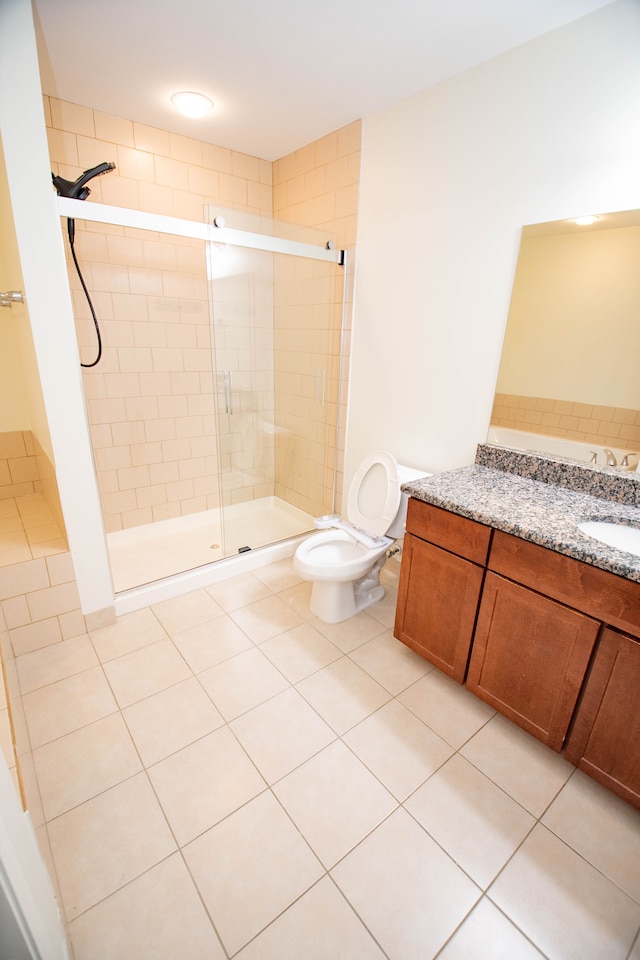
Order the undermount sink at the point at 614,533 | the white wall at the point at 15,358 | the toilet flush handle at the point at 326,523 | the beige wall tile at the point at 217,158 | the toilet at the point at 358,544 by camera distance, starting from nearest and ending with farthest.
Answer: the undermount sink at the point at 614,533 → the white wall at the point at 15,358 → the toilet at the point at 358,544 → the toilet flush handle at the point at 326,523 → the beige wall tile at the point at 217,158

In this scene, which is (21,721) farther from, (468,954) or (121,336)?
(121,336)

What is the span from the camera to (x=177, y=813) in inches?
50.4

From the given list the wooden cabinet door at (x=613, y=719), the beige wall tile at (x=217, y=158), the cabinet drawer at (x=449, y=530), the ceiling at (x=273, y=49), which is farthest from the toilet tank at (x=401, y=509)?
the beige wall tile at (x=217, y=158)

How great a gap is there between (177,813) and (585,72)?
Result: 2781 mm

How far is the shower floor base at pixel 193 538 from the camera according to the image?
8.22 feet

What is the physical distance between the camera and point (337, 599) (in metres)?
2.11

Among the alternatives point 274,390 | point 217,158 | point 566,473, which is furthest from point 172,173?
point 566,473

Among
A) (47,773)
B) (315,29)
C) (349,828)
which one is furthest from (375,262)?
(47,773)

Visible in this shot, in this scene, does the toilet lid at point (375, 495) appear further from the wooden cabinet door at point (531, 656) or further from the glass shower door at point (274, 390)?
the wooden cabinet door at point (531, 656)

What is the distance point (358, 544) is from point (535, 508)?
0.93 metres

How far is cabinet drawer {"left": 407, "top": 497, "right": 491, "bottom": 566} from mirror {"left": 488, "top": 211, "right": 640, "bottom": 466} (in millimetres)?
575

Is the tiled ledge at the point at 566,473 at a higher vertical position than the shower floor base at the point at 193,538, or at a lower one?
higher

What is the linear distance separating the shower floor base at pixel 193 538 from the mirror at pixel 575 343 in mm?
1575

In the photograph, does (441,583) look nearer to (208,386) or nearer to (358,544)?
(358,544)
